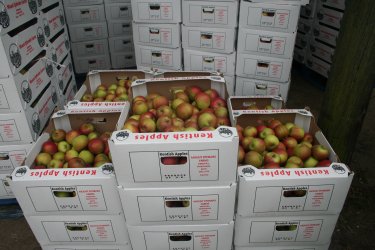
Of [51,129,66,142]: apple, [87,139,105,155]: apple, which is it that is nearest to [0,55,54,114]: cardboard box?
[51,129,66,142]: apple

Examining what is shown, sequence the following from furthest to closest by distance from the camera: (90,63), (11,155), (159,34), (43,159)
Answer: (90,63)
(159,34)
(11,155)
(43,159)

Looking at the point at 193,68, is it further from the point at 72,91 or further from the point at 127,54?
the point at 127,54

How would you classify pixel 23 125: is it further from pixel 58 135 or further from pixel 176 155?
pixel 176 155

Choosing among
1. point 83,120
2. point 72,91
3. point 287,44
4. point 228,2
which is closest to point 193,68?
point 228,2

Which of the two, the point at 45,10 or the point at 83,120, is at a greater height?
the point at 45,10

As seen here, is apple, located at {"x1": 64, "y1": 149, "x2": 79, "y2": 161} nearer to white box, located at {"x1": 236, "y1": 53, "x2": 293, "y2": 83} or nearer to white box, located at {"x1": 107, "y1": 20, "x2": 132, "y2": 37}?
white box, located at {"x1": 236, "y1": 53, "x2": 293, "y2": 83}

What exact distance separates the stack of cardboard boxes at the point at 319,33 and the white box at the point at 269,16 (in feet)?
5.05

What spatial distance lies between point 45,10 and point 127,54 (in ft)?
6.40

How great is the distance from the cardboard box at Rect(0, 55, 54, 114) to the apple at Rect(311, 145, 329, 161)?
6.26ft

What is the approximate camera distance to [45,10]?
9.27 ft

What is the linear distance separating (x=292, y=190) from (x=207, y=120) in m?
0.61

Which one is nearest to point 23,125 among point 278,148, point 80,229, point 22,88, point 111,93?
point 22,88

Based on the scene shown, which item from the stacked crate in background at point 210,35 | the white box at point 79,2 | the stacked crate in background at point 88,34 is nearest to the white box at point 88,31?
the stacked crate in background at point 88,34

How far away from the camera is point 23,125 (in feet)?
7.39
